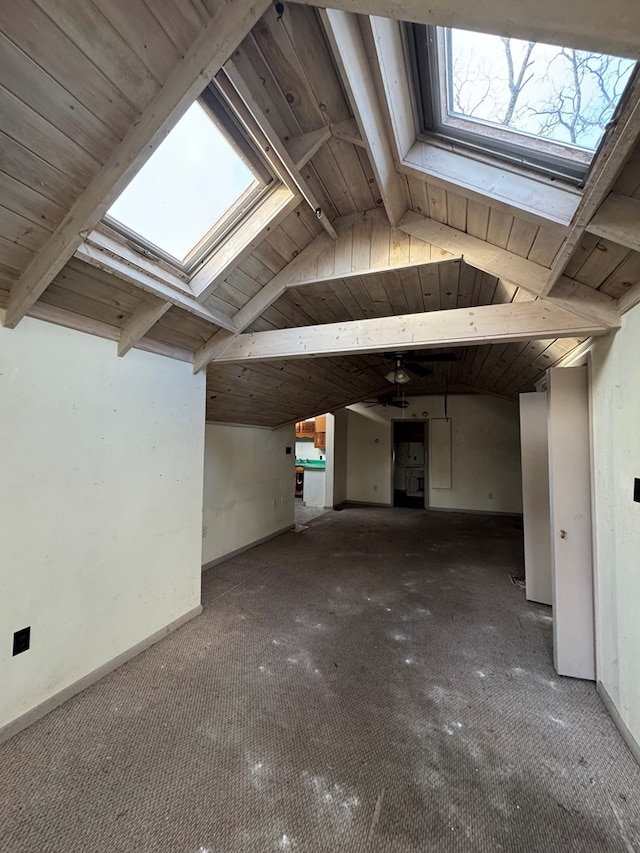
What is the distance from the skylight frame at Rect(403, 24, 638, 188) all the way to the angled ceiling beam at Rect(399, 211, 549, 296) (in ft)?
1.73

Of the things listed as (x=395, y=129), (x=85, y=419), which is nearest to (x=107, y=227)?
(x=85, y=419)

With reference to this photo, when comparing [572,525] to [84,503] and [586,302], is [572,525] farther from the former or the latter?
[84,503]

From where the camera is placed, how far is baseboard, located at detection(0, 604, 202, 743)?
1588 mm

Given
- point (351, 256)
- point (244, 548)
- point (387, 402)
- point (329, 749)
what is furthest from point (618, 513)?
point (387, 402)

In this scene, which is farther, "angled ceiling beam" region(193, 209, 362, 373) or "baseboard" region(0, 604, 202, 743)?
"angled ceiling beam" region(193, 209, 362, 373)

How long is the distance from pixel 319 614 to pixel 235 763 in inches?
54.3

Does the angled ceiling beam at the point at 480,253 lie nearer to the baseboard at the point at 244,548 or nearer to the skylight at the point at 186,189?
the skylight at the point at 186,189

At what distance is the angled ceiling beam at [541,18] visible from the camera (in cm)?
66

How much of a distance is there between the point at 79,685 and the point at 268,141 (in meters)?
2.79

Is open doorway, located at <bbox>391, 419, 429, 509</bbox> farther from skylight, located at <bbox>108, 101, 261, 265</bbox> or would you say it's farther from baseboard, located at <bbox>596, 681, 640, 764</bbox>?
skylight, located at <bbox>108, 101, 261, 265</bbox>

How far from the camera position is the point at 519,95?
1.16 meters

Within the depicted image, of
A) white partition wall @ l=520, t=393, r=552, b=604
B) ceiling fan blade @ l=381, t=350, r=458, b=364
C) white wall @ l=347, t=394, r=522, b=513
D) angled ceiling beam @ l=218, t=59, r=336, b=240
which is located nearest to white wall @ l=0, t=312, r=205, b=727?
angled ceiling beam @ l=218, t=59, r=336, b=240

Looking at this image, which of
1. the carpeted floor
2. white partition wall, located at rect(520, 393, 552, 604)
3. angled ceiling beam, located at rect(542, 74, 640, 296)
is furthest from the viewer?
white partition wall, located at rect(520, 393, 552, 604)

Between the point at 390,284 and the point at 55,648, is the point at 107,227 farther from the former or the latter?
the point at 55,648
